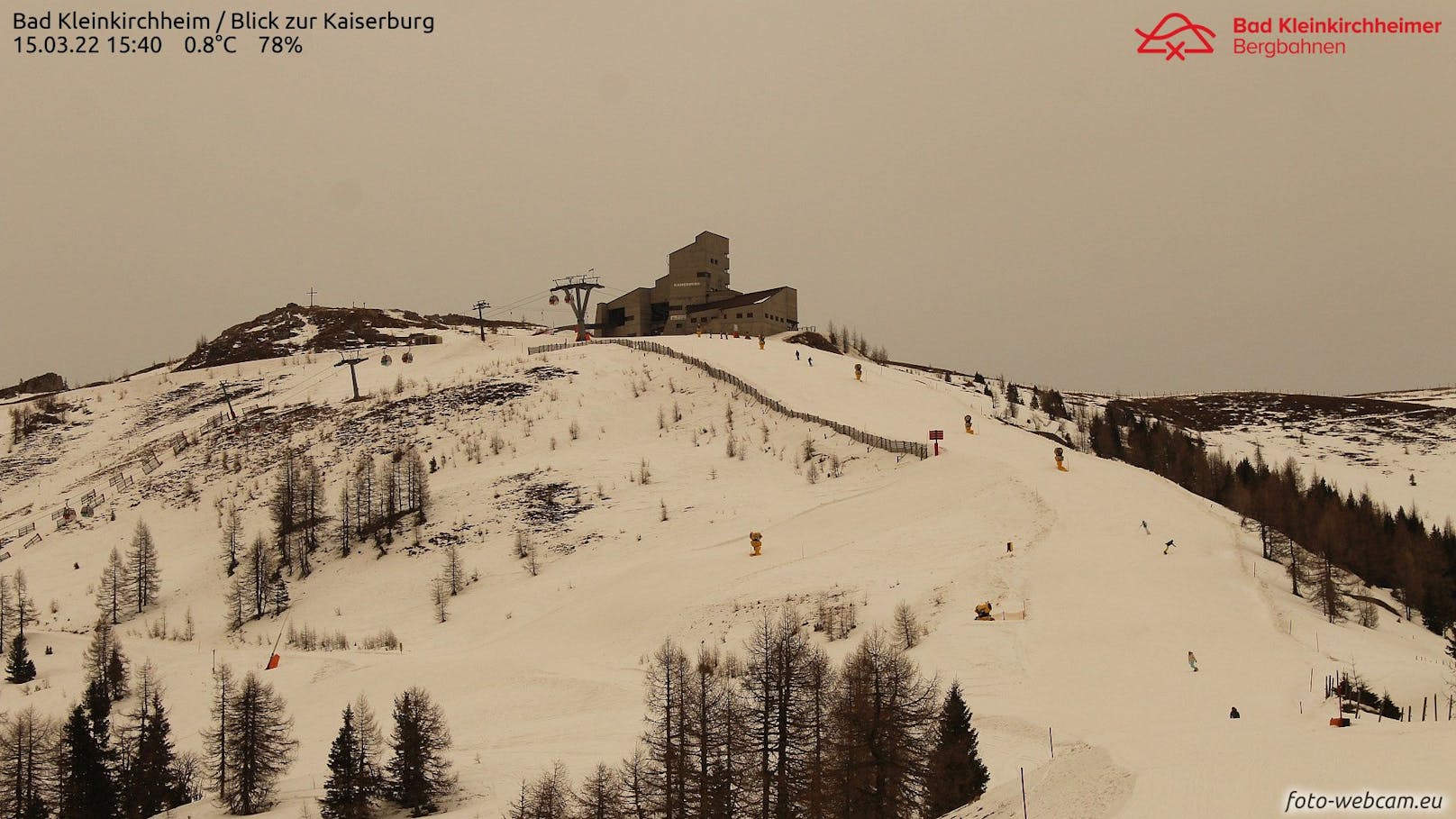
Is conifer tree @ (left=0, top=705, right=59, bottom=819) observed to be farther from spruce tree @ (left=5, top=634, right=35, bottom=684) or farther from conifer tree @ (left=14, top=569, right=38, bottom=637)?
conifer tree @ (left=14, top=569, right=38, bottom=637)

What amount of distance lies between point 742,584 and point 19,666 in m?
30.3

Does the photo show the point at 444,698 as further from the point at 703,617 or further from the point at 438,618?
the point at 438,618

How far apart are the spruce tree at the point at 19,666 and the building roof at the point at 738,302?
7054 centimetres

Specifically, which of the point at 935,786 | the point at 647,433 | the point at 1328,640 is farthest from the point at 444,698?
the point at 647,433

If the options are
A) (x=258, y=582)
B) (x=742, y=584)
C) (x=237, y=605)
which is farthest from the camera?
(x=258, y=582)

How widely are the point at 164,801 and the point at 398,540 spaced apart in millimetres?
27518

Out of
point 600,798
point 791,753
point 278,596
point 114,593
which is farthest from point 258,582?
point 791,753

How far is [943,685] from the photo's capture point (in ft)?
92.1

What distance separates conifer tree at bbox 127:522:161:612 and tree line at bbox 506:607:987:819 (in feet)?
128

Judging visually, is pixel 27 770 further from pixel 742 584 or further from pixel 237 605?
pixel 742 584

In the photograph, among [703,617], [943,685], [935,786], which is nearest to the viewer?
[935,786]

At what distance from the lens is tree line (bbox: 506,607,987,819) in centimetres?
2081

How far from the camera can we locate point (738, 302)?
10381 centimetres

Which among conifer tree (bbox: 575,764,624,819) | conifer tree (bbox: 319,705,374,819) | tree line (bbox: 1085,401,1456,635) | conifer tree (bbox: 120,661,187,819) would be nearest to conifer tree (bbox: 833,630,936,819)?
conifer tree (bbox: 575,764,624,819)
